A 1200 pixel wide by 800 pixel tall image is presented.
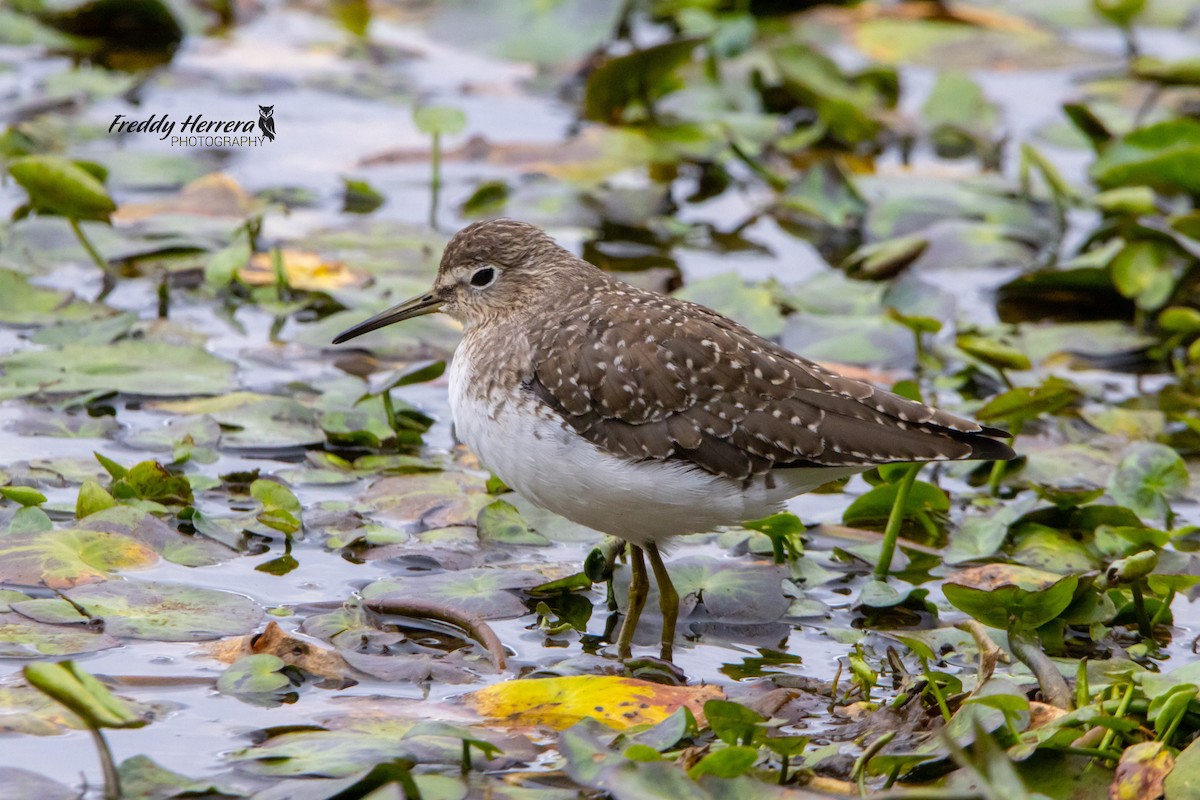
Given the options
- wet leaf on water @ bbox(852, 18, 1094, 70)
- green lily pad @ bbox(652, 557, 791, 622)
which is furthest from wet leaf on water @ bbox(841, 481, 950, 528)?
wet leaf on water @ bbox(852, 18, 1094, 70)

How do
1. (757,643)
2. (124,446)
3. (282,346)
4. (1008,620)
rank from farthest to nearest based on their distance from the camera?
(282,346), (124,446), (757,643), (1008,620)

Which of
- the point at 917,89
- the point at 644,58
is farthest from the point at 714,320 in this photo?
the point at 917,89

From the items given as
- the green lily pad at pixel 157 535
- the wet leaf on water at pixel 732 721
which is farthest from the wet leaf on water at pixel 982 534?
the green lily pad at pixel 157 535

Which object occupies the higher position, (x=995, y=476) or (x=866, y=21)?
(x=866, y=21)

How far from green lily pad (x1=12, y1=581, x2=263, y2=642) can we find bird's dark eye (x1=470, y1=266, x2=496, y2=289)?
195 centimetres

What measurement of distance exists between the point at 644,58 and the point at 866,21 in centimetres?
420

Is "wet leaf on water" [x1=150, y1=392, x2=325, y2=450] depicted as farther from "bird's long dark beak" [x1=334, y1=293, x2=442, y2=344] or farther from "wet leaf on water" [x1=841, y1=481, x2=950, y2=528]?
"wet leaf on water" [x1=841, y1=481, x2=950, y2=528]

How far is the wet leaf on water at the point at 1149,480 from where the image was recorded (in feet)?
24.4

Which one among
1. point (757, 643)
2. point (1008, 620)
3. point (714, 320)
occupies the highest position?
point (714, 320)

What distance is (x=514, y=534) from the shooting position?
23.3 feet

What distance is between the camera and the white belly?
20.1ft

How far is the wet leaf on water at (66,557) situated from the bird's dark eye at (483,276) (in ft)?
6.41

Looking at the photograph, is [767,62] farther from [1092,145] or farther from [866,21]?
[1092,145]

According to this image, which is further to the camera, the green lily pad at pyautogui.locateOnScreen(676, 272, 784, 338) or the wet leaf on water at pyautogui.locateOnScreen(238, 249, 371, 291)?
the wet leaf on water at pyautogui.locateOnScreen(238, 249, 371, 291)
